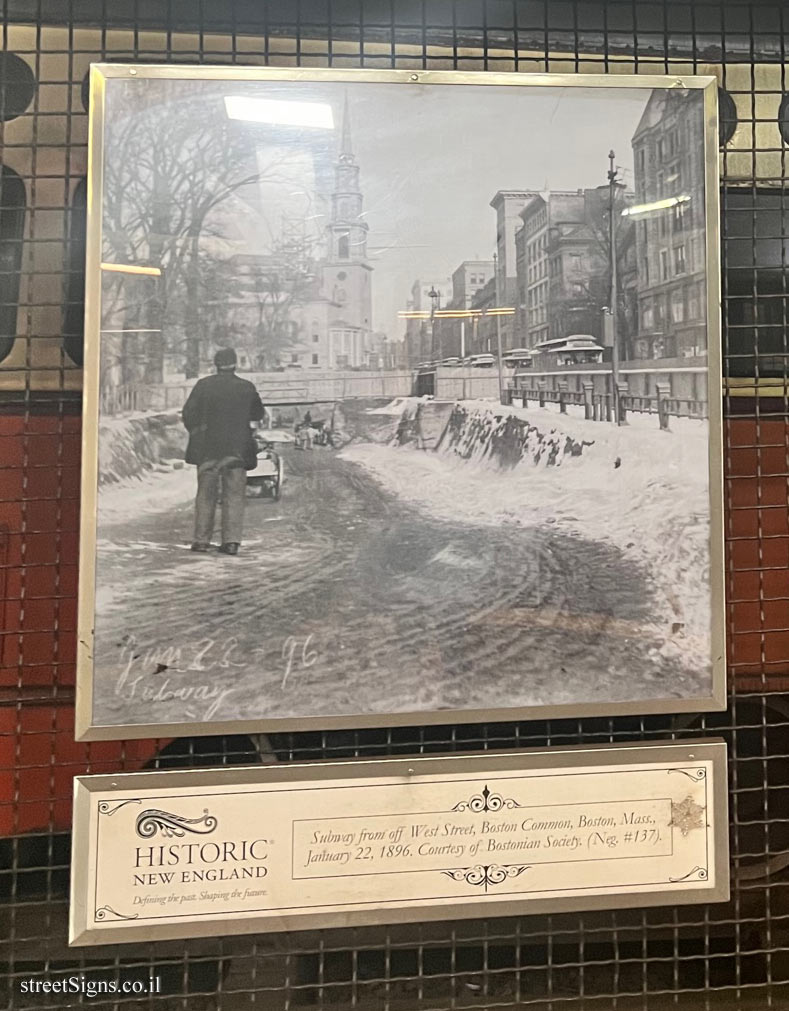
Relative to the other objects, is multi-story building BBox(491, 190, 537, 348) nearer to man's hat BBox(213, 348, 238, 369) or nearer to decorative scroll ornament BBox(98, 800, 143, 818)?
man's hat BBox(213, 348, 238, 369)

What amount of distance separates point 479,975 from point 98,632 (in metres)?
0.48

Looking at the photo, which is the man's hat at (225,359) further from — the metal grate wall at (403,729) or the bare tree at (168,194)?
the metal grate wall at (403,729)

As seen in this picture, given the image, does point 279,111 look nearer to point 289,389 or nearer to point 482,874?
point 289,389

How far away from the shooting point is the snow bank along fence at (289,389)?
0.58 metres

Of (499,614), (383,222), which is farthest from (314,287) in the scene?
(499,614)

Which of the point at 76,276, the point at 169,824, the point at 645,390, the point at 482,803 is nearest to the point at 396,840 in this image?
the point at 482,803

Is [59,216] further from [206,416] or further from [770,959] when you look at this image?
[770,959]

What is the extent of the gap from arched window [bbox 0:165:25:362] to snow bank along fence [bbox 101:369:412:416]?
0.12m

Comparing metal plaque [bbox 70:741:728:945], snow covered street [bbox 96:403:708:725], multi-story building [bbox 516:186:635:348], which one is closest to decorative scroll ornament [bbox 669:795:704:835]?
metal plaque [bbox 70:741:728:945]

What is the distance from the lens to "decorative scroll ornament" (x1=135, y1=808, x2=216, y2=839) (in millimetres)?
581

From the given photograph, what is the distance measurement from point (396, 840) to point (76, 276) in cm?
60

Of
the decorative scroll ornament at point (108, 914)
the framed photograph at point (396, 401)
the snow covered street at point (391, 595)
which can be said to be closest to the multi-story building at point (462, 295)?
the framed photograph at point (396, 401)

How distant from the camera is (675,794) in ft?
2.03

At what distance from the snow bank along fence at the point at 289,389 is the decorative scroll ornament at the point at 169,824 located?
36 centimetres
